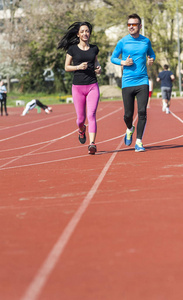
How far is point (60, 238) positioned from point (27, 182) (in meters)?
3.00

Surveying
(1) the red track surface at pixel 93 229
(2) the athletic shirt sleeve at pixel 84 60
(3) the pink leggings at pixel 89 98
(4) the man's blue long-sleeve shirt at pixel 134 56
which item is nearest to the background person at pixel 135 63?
(4) the man's blue long-sleeve shirt at pixel 134 56

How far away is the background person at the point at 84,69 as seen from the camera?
32.6 ft

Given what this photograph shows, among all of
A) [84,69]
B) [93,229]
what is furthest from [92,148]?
[93,229]

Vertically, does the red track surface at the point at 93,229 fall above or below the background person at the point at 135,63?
below

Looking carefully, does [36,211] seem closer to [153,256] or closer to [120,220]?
[120,220]

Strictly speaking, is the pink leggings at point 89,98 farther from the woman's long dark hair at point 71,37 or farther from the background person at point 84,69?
the woman's long dark hair at point 71,37

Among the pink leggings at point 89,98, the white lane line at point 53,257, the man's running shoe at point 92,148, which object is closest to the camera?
the white lane line at point 53,257

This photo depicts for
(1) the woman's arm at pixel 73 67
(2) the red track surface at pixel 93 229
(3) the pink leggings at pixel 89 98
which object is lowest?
(2) the red track surface at pixel 93 229

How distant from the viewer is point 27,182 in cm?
738

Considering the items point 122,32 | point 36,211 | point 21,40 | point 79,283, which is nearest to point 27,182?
point 36,211

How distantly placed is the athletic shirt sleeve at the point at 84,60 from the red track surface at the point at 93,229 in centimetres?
135

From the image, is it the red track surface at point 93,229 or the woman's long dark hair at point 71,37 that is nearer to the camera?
the red track surface at point 93,229

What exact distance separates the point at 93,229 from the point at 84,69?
550 cm

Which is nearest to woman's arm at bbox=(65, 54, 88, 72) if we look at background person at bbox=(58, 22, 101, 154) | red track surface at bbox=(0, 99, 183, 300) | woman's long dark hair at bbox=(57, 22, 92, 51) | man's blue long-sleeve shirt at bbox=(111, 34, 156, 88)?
background person at bbox=(58, 22, 101, 154)
